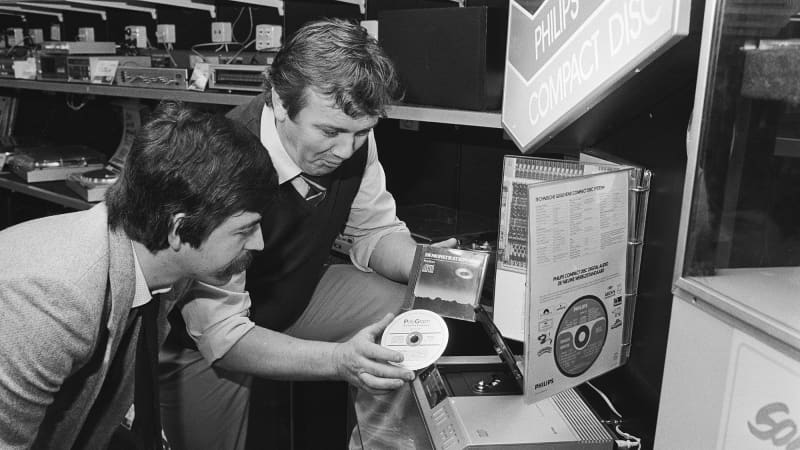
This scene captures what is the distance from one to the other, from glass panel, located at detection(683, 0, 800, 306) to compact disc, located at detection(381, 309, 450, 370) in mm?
500

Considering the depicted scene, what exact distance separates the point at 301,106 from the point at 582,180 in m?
0.69

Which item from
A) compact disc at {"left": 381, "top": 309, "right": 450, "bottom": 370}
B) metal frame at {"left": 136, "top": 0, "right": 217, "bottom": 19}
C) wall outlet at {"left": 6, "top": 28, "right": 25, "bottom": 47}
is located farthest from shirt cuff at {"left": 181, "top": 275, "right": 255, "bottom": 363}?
wall outlet at {"left": 6, "top": 28, "right": 25, "bottom": 47}

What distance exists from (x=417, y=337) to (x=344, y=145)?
1.56 ft

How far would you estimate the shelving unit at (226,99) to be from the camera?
5.18ft

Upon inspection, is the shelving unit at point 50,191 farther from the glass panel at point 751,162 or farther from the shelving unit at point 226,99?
the glass panel at point 751,162

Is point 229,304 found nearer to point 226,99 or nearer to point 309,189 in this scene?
point 309,189

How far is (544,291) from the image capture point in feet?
3.19

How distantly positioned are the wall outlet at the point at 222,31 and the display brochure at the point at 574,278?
224cm

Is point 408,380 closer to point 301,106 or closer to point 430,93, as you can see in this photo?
point 301,106

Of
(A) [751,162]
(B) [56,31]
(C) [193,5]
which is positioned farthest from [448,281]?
(B) [56,31]

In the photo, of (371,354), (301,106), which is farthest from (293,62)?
(371,354)

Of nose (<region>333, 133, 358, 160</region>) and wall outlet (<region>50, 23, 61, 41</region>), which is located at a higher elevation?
wall outlet (<region>50, 23, 61, 41</region>)

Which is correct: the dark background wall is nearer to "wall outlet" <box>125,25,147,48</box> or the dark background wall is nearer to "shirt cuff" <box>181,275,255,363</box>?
"wall outlet" <box>125,25,147,48</box>

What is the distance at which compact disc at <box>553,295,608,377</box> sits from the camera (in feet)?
3.37
